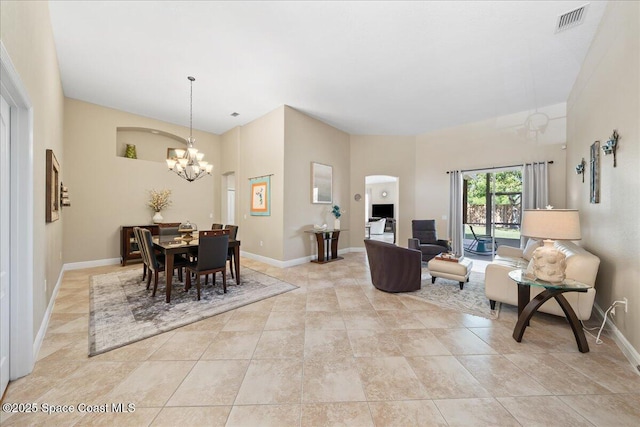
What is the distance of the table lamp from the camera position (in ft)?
6.95

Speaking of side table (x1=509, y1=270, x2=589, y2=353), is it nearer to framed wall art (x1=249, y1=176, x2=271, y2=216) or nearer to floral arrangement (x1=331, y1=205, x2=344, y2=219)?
floral arrangement (x1=331, y1=205, x2=344, y2=219)

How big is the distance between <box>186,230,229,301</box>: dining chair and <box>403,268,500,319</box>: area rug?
272 cm

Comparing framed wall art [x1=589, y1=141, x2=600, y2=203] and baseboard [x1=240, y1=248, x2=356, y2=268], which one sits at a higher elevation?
framed wall art [x1=589, y1=141, x2=600, y2=203]

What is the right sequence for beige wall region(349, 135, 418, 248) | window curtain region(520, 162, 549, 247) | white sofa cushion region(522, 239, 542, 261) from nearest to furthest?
white sofa cushion region(522, 239, 542, 261), window curtain region(520, 162, 549, 247), beige wall region(349, 135, 418, 248)

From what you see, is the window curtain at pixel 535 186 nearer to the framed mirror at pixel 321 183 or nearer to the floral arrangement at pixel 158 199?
the framed mirror at pixel 321 183

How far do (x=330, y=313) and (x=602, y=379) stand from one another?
7.21 feet

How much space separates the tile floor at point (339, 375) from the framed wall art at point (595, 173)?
1.60 m

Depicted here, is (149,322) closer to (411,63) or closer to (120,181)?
(120,181)

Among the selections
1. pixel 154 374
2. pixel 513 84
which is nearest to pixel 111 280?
pixel 154 374

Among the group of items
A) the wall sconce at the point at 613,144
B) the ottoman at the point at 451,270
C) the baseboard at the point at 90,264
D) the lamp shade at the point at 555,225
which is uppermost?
the wall sconce at the point at 613,144

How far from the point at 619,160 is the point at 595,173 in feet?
2.36

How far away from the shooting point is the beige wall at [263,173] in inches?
199

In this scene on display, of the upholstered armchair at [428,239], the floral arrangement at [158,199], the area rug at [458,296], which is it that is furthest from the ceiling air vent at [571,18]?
the floral arrangement at [158,199]

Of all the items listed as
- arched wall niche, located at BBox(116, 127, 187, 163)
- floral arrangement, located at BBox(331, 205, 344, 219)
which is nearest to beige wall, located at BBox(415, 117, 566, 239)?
floral arrangement, located at BBox(331, 205, 344, 219)
